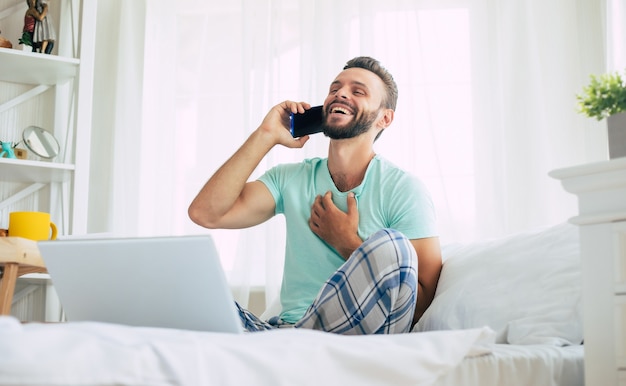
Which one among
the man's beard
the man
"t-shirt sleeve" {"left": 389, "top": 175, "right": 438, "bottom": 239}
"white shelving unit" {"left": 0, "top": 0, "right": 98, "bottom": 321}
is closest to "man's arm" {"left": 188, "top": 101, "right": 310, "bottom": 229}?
the man

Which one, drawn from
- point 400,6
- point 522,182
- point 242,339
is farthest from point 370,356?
point 400,6

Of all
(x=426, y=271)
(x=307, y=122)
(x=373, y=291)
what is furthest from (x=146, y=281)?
(x=307, y=122)

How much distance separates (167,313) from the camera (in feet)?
3.57

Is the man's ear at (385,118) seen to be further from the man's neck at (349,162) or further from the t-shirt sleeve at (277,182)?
→ the t-shirt sleeve at (277,182)

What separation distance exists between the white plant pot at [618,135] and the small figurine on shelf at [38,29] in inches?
82.7

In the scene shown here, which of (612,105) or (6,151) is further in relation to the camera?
(6,151)

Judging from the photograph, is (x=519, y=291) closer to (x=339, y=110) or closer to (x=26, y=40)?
(x=339, y=110)

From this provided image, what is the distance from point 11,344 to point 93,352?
0.25 ft

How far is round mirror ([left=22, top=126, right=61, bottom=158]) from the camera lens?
2733 millimetres

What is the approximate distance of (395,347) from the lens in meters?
0.96

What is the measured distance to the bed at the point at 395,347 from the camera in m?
0.72

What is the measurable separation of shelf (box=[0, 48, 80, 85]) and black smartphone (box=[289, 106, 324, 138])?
3.20 ft

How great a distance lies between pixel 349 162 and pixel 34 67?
1.32 m

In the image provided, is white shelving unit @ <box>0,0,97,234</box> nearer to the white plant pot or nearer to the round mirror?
the round mirror
